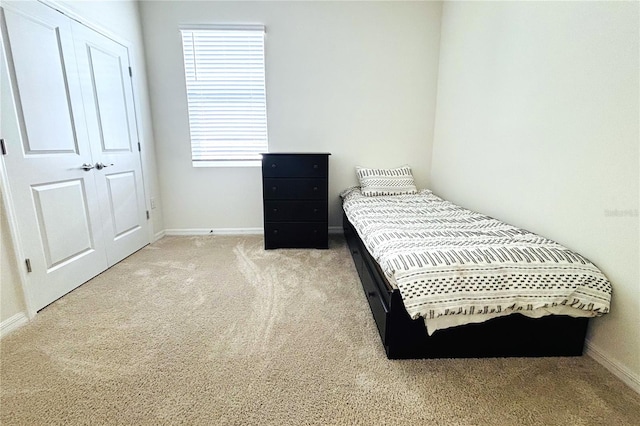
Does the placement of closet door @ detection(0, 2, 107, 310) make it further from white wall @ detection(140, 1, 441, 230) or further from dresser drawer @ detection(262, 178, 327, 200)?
dresser drawer @ detection(262, 178, 327, 200)

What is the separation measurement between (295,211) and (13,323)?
2.07 metres

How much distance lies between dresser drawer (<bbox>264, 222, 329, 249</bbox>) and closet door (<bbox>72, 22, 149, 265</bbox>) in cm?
132

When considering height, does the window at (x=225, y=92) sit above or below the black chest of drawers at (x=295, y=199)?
above

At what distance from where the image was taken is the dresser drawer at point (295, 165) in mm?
2768

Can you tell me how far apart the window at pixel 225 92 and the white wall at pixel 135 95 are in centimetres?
44

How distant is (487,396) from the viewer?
118 centimetres

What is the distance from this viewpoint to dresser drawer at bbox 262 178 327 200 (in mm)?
2818

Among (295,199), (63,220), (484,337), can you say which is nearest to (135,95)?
(63,220)

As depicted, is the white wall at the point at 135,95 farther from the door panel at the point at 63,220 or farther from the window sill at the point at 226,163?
the window sill at the point at 226,163

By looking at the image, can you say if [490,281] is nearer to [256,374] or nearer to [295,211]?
[256,374]

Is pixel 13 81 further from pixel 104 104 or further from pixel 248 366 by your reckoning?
pixel 248 366

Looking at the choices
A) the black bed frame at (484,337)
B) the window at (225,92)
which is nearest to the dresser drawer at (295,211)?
the window at (225,92)

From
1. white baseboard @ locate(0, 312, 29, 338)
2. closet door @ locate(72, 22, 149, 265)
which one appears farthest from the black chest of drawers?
white baseboard @ locate(0, 312, 29, 338)

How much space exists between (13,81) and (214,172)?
177cm
